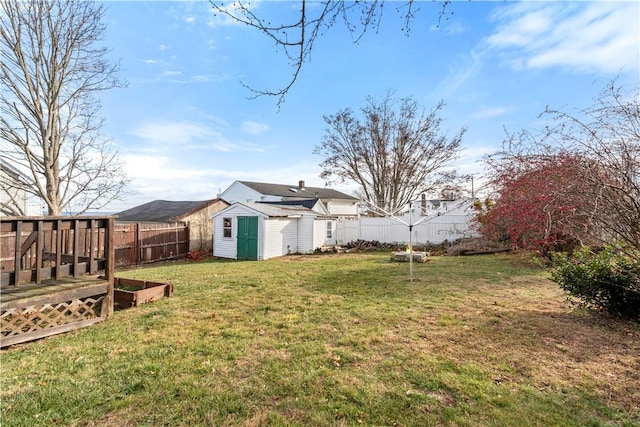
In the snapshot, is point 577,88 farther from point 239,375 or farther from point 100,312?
point 100,312

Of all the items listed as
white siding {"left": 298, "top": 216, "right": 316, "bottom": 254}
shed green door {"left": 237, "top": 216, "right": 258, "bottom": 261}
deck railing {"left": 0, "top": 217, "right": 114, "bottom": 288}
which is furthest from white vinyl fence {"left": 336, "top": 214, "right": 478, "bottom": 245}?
deck railing {"left": 0, "top": 217, "right": 114, "bottom": 288}


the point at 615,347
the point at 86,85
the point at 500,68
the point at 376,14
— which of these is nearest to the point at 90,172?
the point at 86,85

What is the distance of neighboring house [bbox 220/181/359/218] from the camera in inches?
1141

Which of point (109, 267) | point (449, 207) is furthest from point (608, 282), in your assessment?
point (109, 267)

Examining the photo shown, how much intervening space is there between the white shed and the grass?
27.5 feet

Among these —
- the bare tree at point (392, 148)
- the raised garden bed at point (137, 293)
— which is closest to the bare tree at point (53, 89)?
the raised garden bed at point (137, 293)

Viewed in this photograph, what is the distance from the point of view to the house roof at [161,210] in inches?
713

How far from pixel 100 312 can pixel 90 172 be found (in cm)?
773

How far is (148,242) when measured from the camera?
13734mm

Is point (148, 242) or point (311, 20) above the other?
point (311, 20)

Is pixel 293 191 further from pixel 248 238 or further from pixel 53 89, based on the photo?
pixel 53 89

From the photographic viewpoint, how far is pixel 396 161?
21453 mm

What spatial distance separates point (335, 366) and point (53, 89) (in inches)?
466

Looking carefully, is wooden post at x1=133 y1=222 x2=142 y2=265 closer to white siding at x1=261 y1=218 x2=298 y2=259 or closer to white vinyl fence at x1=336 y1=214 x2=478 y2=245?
white siding at x1=261 y1=218 x2=298 y2=259
